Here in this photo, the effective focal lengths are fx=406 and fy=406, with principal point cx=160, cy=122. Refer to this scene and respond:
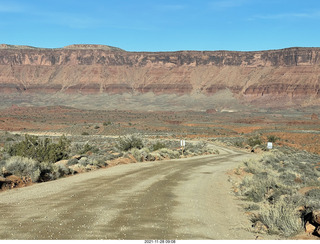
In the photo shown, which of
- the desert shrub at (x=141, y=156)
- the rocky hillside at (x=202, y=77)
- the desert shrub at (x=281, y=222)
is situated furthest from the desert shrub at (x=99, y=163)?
the rocky hillside at (x=202, y=77)

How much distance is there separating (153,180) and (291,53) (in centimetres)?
17424

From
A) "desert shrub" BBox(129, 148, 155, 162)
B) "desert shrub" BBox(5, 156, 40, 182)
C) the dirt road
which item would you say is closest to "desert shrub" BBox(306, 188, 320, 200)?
the dirt road

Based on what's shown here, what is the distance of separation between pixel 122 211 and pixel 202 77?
599 feet

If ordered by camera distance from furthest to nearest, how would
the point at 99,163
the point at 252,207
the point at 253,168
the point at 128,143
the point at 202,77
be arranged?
1. the point at 202,77
2. the point at 128,143
3. the point at 99,163
4. the point at 253,168
5. the point at 252,207

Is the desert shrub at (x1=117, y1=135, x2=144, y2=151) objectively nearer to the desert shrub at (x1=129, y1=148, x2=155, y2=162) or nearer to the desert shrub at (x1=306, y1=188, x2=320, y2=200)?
the desert shrub at (x1=129, y1=148, x2=155, y2=162)

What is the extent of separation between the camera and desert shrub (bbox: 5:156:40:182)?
1656 centimetres

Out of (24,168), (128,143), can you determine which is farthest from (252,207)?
(128,143)

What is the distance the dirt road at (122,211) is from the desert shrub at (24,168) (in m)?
1.42

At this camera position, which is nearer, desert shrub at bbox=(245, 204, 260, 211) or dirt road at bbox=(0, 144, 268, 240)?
dirt road at bbox=(0, 144, 268, 240)

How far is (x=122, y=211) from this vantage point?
10242 millimetres

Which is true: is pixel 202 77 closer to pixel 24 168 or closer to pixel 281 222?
pixel 24 168

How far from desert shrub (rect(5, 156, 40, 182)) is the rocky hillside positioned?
526ft

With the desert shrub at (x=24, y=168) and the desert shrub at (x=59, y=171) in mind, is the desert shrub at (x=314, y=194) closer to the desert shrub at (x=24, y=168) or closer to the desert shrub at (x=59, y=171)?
the desert shrub at (x=24, y=168)

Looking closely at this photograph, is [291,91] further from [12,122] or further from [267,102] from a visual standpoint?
[12,122]
